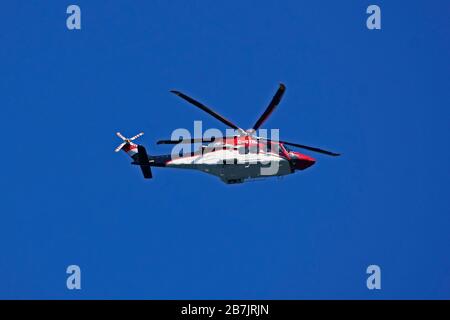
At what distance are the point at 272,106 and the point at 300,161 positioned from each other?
473 centimetres

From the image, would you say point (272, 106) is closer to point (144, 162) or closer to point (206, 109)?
point (206, 109)

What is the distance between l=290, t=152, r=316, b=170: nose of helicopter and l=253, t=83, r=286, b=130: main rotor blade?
113 inches

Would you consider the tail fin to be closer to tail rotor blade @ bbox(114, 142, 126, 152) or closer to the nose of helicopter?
tail rotor blade @ bbox(114, 142, 126, 152)

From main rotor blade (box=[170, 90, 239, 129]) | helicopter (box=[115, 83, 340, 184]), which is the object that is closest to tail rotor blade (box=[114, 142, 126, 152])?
helicopter (box=[115, 83, 340, 184])

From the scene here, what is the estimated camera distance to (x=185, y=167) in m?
44.1

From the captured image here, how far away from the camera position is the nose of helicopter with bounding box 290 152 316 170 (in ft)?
148

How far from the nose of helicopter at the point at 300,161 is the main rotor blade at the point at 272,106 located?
2.88 meters

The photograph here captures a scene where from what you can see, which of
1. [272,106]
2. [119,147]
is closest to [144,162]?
[119,147]

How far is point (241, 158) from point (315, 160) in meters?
4.63

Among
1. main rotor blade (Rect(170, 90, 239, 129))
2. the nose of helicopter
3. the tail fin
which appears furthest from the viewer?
the nose of helicopter

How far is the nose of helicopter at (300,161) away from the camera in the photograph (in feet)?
148
